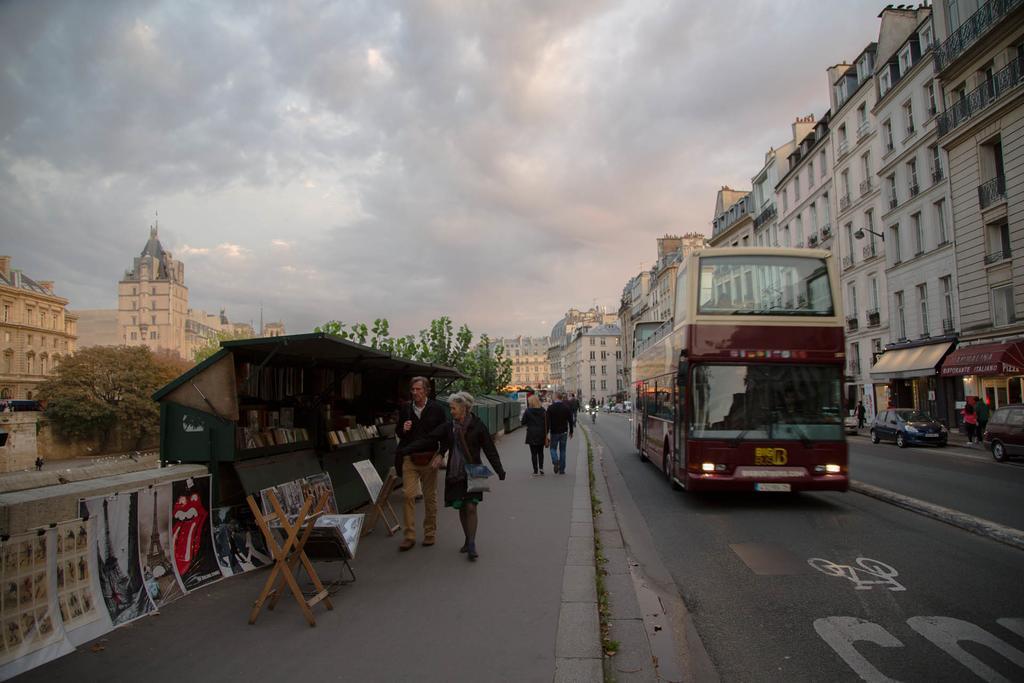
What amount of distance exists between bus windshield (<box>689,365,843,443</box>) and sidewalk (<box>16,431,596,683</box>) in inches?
162

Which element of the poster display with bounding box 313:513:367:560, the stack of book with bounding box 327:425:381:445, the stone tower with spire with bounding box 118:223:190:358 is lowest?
the poster display with bounding box 313:513:367:560

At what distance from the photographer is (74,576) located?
4605mm

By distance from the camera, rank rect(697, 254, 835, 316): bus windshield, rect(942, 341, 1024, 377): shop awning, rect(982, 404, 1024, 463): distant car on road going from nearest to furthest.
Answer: rect(697, 254, 835, 316): bus windshield
rect(982, 404, 1024, 463): distant car on road
rect(942, 341, 1024, 377): shop awning

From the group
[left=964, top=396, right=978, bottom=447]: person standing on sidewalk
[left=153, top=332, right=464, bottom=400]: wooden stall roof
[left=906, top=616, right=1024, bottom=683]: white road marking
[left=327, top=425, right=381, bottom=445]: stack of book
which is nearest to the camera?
[left=906, top=616, right=1024, bottom=683]: white road marking

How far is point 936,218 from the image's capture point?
3080cm

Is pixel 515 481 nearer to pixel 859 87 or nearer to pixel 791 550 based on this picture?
pixel 791 550

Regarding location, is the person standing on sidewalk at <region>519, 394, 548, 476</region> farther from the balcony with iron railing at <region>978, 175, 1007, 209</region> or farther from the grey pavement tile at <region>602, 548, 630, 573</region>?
the balcony with iron railing at <region>978, 175, 1007, 209</region>

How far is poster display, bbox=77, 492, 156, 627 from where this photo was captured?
4859 millimetres

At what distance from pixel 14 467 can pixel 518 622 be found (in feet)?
210

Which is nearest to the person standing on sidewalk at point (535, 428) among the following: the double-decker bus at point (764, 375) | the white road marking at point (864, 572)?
the double-decker bus at point (764, 375)

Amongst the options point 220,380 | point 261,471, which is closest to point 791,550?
point 261,471

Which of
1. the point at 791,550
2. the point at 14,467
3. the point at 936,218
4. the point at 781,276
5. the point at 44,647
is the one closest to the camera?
the point at 44,647

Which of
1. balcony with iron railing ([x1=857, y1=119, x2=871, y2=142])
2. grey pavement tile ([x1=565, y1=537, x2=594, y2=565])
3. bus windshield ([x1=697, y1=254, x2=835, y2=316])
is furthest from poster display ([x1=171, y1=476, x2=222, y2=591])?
balcony with iron railing ([x1=857, y1=119, x2=871, y2=142])

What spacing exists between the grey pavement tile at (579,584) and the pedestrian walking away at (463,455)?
1.14 meters
